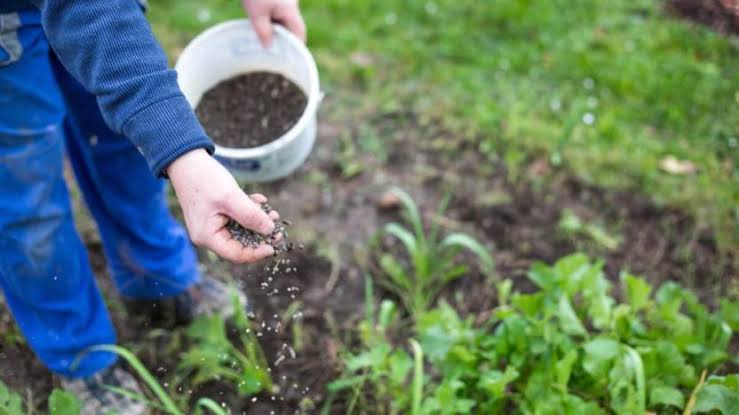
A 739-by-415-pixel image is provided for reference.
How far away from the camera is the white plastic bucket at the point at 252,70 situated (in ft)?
5.46

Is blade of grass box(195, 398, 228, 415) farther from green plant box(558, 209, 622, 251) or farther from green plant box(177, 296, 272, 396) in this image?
green plant box(558, 209, 622, 251)

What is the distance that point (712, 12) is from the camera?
3246 mm

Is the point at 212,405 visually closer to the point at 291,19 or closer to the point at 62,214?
the point at 62,214

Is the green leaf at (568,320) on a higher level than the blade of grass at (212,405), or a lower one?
higher

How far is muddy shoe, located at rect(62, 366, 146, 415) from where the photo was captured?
1777 millimetres

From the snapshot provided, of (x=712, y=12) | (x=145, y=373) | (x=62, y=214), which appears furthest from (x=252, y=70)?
(x=712, y=12)

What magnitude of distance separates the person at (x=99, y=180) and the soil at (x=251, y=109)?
162 millimetres

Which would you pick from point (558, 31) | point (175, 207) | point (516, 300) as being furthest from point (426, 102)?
point (516, 300)

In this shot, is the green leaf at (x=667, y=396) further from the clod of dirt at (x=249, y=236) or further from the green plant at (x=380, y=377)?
the clod of dirt at (x=249, y=236)

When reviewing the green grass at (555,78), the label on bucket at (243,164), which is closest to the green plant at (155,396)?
the label on bucket at (243,164)

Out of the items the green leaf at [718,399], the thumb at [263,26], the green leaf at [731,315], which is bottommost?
the green leaf at [731,315]

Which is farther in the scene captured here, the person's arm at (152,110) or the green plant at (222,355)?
the green plant at (222,355)

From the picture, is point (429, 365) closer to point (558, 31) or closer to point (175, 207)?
point (175, 207)

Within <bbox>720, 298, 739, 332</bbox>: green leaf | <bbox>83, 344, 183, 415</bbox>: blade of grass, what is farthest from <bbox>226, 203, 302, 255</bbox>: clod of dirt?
<bbox>720, 298, 739, 332</bbox>: green leaf
